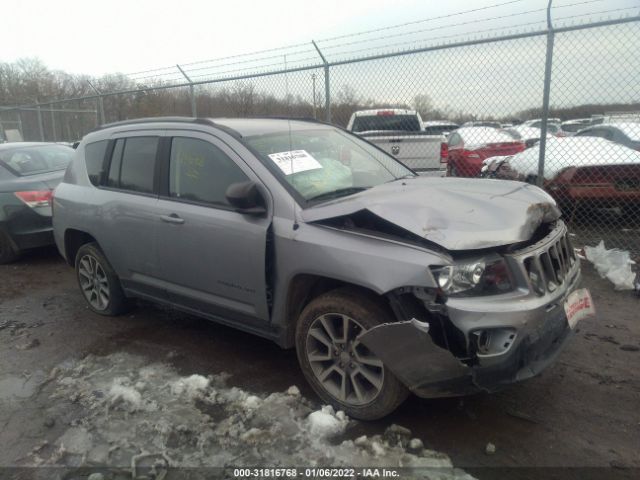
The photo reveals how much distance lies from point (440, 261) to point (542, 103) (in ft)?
13.3

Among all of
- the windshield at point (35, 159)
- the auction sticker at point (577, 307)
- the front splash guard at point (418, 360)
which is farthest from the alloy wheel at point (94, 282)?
the auction sticker at point (577, 307)

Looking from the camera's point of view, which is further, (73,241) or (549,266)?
(73,241)

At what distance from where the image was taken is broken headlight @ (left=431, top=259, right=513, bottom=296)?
2.53m

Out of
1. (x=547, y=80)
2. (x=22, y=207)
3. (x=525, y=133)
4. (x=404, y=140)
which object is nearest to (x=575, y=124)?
(x=547, y=80)

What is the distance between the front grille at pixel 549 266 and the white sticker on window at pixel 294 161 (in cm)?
156

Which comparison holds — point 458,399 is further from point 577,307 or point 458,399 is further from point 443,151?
point 443,151

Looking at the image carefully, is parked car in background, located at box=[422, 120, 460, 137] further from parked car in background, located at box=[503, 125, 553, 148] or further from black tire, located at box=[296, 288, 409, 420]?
black tire, located at box=[296, 288, 409, 420]

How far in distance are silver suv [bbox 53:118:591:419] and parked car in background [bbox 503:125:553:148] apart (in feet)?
25.9

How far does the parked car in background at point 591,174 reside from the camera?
6207mm

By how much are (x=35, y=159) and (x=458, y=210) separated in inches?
270

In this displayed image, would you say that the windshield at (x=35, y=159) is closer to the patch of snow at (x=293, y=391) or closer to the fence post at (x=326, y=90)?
the fence post at (x=326, y=90)

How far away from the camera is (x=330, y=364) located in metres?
3.08

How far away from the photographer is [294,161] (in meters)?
3.43

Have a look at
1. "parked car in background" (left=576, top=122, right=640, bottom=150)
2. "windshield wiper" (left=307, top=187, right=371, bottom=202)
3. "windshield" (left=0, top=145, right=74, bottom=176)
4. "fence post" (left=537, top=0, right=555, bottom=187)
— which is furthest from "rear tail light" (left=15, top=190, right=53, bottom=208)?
"parked car in background" (left=576, top=122, right=640, bottom=150)
